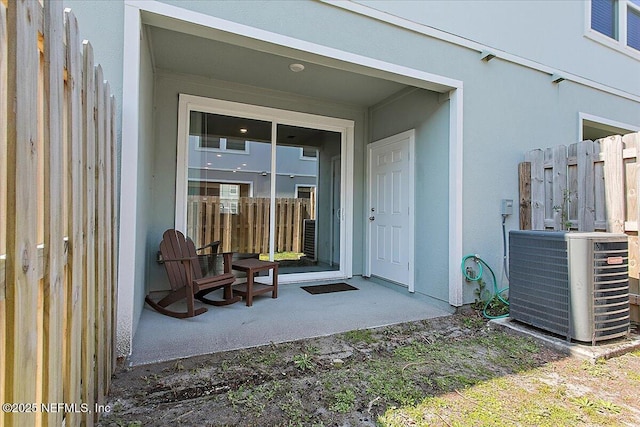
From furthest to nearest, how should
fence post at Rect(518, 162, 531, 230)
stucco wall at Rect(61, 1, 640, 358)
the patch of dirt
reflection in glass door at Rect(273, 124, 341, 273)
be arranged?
reflection in glass door at Rect(273, 124, 341, 273) < fence post at Rect(518, 162, 531, 230) < stucco wall at Rect(61, 1, 640, 358) < the patch of dirt

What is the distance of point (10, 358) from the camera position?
0.83 meters

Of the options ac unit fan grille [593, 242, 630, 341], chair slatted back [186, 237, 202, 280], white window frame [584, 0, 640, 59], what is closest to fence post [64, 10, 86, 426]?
chair slatted back [186, 237, 202, 280]

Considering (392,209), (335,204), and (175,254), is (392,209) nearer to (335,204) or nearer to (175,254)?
(335,204)

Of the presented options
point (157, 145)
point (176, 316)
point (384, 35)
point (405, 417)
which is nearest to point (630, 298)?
point (405, 417)

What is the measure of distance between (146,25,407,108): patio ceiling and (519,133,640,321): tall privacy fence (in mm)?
→ 2005

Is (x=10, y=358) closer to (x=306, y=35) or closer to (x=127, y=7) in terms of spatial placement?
(x=127, y=7)

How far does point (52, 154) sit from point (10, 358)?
612 mm

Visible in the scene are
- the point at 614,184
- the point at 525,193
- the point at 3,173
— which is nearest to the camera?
the point at 3,173

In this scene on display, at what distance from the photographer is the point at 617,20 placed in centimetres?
530

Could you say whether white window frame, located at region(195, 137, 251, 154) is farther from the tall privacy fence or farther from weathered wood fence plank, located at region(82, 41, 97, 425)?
the tall privacy fence

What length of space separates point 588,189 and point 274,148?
12.0 feet

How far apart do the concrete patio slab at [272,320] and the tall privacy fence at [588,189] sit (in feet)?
5.38

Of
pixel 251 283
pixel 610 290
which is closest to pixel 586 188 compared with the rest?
pixel 610 290

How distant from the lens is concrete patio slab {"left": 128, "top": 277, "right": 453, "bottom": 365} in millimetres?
2568
